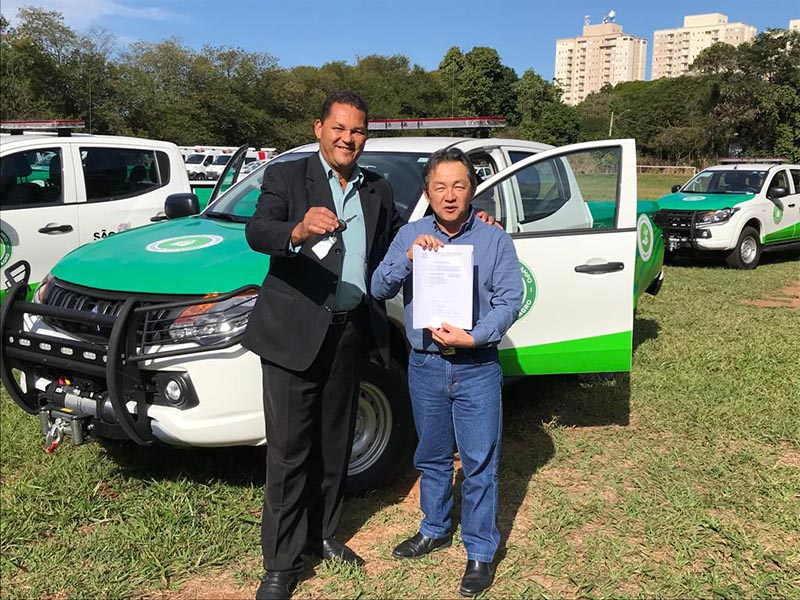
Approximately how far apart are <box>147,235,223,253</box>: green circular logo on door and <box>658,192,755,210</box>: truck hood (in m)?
9.35

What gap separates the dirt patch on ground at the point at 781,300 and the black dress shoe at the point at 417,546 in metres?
6.87

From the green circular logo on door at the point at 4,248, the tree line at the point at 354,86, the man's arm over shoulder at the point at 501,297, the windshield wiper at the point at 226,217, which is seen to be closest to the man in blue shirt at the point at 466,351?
the man's arm over shoulder at the point at 501,297

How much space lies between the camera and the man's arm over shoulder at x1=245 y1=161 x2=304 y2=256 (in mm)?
2361

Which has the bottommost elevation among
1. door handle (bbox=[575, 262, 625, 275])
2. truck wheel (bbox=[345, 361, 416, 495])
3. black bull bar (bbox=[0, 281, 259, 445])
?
truck wheel (bbox=[345, 361, 416, 495])

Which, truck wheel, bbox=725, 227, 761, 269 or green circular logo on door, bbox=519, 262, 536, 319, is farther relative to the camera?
truck wheel, bbox=725, 227, 761, 269

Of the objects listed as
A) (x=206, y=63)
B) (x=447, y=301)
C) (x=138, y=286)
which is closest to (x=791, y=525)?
(x=447, y=301)

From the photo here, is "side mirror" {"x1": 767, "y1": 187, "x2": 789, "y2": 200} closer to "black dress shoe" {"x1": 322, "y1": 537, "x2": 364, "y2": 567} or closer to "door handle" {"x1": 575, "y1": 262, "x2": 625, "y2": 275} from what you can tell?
"door handle" {"x1": 575, "y1": 262, "x2": 625, "y2": 275}

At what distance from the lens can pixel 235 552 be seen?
10.3ft

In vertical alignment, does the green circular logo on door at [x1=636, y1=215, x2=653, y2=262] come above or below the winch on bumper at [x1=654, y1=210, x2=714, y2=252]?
above

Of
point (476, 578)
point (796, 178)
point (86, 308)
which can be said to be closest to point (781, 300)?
point (796, 178)

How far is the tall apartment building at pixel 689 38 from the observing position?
153125 millimetres

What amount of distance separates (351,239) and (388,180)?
1.54 meters

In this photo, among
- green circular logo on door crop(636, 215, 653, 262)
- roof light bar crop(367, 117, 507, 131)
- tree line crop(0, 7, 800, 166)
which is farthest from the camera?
tree line crop(0, 7, 800, 166)

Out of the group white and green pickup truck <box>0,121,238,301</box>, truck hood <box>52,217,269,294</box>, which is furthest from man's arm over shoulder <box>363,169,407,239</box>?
white and green pickup truck <box>0,121,238,301</box>
